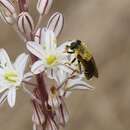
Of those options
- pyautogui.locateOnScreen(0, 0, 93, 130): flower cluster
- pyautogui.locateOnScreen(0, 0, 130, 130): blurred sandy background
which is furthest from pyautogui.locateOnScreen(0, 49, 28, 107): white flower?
pyautogui.locateOnScreen(0, 0, 130, 130): blurred sandy background

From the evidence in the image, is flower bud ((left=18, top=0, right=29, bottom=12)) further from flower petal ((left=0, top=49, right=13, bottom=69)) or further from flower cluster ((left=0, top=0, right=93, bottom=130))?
flower petal ((left=0, top=49, right=13, bottom=69))

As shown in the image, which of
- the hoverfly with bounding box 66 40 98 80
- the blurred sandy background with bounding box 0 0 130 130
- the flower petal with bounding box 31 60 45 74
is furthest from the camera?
the blurred sandy background with bounding box 0 0 130 130

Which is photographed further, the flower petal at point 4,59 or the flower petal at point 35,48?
the flower petal at point 4,59

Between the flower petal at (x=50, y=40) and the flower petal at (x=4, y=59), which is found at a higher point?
the flower petal at (x=4, y=59)

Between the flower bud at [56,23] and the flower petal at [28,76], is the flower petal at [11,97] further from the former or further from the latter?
the flower bud at [56,23]

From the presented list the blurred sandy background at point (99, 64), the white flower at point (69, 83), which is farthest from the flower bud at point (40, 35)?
the blurred sandy background at point (99, 64)

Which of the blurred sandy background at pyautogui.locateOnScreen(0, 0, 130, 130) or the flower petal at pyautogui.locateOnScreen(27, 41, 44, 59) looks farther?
the blurred sandy background at pyautogui.locateOnScreen(0, 0, 130, 130)

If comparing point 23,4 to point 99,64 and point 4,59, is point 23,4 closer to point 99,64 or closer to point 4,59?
point 4,59

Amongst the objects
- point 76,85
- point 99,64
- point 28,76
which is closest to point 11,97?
point 28,76
